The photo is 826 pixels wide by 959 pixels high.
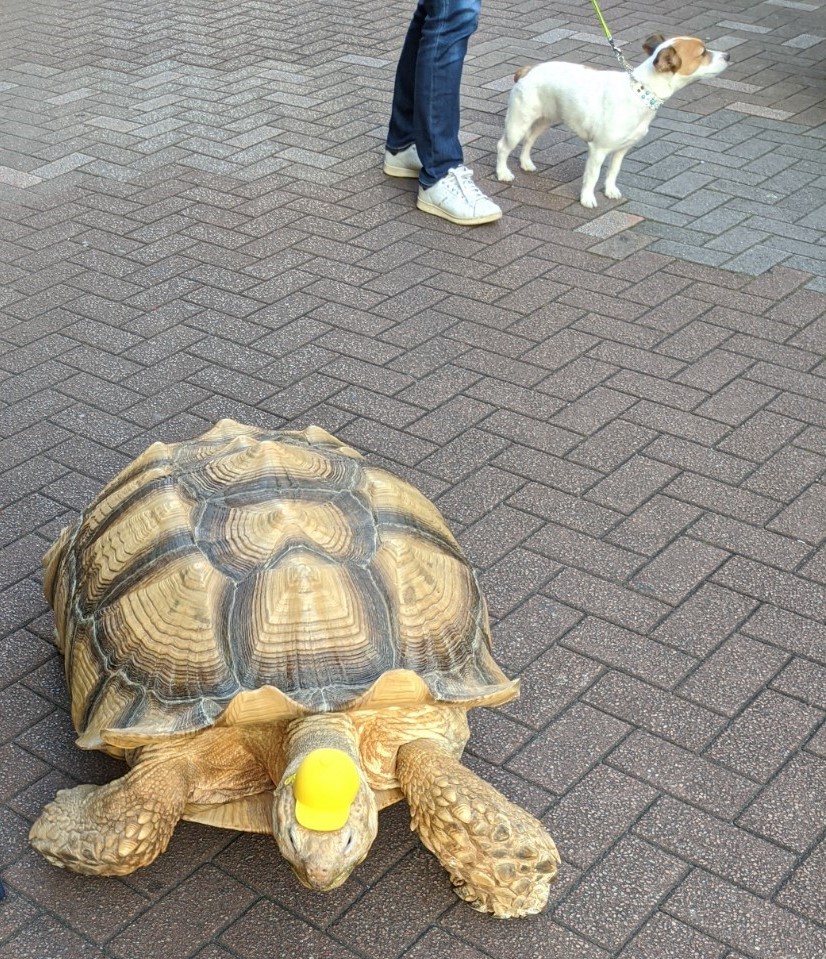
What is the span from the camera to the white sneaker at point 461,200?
6395 millimetres

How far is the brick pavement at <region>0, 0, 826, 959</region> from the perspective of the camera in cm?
302

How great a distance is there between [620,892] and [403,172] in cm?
489

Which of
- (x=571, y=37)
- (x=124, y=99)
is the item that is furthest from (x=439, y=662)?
(x=571, y=37)

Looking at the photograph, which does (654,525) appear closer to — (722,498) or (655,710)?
(722,498)

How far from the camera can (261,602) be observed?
2898mm

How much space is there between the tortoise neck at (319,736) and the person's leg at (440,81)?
14.1ft

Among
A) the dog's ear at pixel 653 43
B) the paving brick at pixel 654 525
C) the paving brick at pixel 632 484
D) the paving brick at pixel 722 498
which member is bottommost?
the paving brick at pixel 632 484


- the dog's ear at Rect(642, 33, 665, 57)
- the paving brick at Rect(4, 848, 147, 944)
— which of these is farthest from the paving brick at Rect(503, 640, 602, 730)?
the dog's ear at Rect(642, 33, 665, 57)

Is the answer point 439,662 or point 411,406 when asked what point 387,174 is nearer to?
point 411,406

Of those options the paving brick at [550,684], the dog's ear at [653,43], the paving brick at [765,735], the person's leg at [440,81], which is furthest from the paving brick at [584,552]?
the dog's ear at [653,43]

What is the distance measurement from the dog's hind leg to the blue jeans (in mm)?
558

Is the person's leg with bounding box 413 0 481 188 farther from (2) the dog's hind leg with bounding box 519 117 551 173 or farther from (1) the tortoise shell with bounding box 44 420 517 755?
(1) the tortoise shell with bounding box 44 420 517 755

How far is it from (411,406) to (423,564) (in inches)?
76.0

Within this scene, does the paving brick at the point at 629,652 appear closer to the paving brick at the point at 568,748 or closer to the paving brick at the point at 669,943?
the paving brick at the point at 568,748
